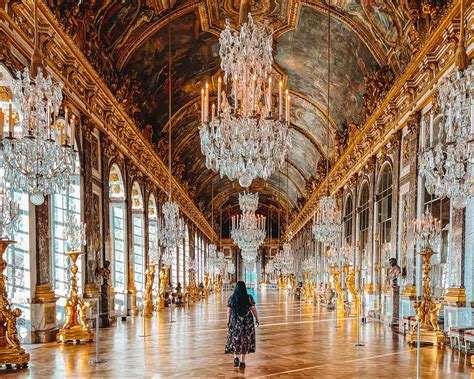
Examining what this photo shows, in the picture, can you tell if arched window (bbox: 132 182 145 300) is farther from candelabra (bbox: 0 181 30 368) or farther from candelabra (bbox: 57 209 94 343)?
candelabra (bbox: 0 181 30 368)

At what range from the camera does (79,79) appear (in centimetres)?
1347

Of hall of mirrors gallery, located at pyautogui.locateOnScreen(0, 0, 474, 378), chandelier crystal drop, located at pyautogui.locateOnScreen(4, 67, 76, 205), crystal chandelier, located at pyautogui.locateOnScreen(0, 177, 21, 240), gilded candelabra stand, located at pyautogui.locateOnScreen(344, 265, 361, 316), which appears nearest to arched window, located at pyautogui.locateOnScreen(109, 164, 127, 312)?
hall of mirrors gallery, located at pyautogui.locateOnScreen(0, 0, 474, 378)

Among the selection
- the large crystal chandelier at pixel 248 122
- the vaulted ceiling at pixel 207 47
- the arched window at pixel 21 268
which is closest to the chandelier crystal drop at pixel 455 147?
the large crystal chandelier at pixel 248 122

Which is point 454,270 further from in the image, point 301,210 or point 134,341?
point 301,210

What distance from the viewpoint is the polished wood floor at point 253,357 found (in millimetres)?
7797

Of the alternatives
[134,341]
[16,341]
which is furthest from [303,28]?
[16,341]

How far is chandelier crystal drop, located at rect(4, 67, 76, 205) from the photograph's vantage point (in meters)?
7.02

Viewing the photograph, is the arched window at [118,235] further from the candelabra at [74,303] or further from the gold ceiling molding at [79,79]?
the candelabra at [74,303]

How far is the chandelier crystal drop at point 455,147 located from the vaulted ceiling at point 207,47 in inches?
329

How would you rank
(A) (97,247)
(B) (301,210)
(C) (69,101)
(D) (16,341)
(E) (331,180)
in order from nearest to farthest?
(D) (16,341) < (C) (69,101) < (A) (97,247) < (E) (331,180) < (B) (301,210)

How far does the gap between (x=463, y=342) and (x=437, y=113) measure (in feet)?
16.3

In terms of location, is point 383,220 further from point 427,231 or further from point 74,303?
point 74,303

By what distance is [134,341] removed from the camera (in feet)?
37.5

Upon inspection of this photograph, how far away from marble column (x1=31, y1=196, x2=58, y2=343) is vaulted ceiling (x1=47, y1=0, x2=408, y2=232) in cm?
434
